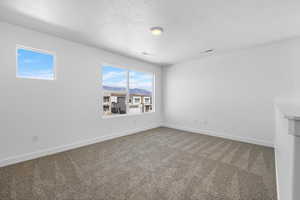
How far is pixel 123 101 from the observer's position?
14.7ft

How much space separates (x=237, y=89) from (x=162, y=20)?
299 centimetres

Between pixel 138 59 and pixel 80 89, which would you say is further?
pixel 138 59

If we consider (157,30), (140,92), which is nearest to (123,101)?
(140,92)

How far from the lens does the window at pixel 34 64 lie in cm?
260

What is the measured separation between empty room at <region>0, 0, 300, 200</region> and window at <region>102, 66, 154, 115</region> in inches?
1.6

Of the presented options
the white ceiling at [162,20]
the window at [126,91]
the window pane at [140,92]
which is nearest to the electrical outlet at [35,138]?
the window at [126,91]

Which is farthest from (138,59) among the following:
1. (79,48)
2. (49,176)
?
(49,176)

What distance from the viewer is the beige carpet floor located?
5.55 feet

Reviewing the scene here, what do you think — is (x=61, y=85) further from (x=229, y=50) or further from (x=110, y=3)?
(x=229, y=50)

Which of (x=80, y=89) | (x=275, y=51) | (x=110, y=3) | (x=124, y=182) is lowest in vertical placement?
(x=124, y=182)

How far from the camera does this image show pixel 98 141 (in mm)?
3639

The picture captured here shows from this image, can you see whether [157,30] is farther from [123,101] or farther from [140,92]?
[140,92]

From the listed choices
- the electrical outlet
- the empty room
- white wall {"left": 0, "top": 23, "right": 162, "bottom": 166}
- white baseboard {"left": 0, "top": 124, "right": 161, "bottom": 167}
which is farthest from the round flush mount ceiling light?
the electrical outlet

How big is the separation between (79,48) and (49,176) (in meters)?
2.80
